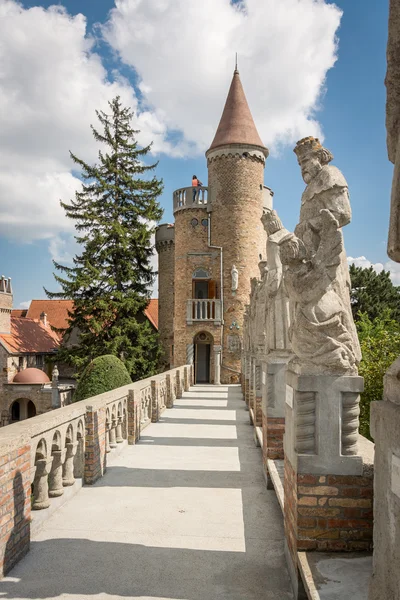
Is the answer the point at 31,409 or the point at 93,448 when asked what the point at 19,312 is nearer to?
the point at 31,409

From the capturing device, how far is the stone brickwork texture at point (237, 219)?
1149 inches

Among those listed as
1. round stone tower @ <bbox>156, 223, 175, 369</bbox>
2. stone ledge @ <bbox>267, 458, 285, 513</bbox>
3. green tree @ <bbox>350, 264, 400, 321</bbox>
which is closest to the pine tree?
round stone tower @ <bbox>156, 223, 175, 369</bbox>

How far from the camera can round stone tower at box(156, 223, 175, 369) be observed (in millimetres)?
33812

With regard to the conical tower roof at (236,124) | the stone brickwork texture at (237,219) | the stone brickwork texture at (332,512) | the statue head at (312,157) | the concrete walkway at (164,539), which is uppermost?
the conical tower roof at (236,124)

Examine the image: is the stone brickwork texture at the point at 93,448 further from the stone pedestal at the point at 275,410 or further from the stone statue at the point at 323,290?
the stone statue at the point at 323,290

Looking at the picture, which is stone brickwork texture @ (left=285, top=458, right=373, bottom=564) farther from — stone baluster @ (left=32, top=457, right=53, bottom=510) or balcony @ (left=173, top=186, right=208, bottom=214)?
balcony @ (left=173, top=186, right=208, bottom=214)

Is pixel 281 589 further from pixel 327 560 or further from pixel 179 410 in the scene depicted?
pixel 179 410

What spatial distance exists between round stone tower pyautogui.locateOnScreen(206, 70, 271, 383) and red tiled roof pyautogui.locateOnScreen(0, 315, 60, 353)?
17278 millimetres

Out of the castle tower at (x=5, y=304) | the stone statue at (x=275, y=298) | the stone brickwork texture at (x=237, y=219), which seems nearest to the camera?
the stone statue at (x=275, y=298)

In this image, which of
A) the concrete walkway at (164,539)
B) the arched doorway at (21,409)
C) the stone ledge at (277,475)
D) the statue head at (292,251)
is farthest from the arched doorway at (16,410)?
the statue head at (292,251)

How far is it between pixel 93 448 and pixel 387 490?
469cm

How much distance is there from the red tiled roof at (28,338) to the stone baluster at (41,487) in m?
33.1

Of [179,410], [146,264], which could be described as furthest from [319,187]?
[146,264]

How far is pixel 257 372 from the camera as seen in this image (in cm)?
958
